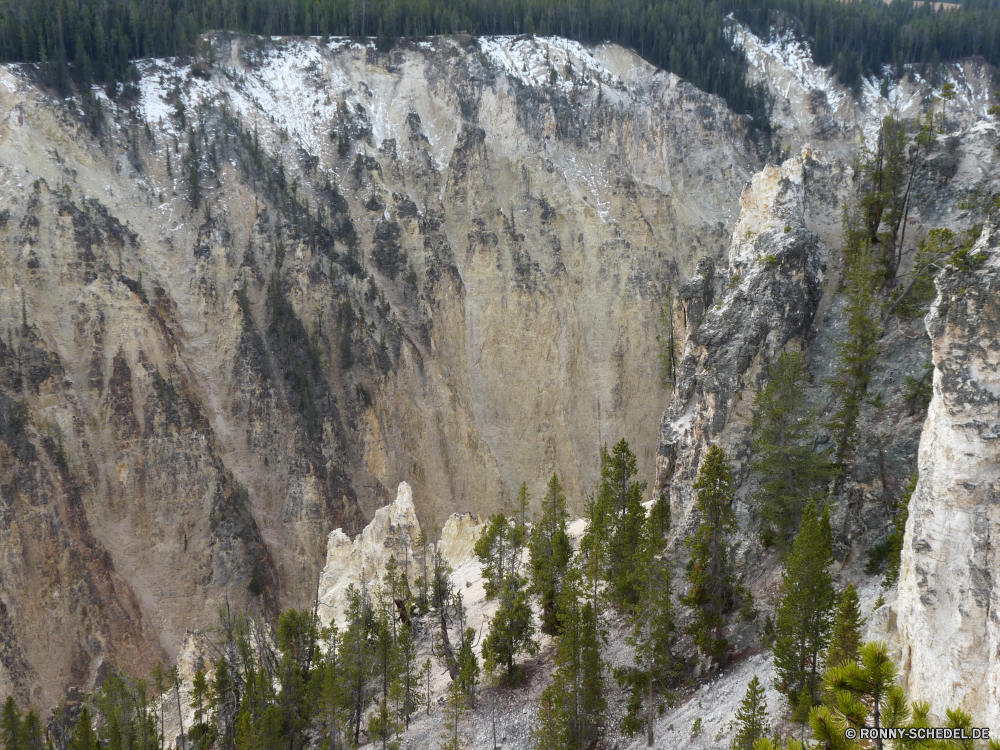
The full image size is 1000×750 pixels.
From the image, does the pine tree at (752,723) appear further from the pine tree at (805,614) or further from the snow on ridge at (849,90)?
the snow on ridge at (849,90)

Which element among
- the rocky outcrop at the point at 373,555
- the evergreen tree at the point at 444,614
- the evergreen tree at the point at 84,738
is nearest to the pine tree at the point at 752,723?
the evergreen tree at the point at 444,614

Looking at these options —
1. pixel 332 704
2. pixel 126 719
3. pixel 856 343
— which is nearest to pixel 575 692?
pixel 332 704

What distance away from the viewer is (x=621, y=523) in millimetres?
31844

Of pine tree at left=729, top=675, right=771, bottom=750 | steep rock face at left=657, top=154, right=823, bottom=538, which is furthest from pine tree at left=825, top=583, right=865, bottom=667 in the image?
steep rock face at left=657, top=154, right=823, bottom=538

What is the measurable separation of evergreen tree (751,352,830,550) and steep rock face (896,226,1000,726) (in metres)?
10.5

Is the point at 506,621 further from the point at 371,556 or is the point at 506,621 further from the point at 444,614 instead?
the point at 371,556

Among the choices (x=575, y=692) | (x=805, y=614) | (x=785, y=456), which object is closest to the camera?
(x=805, y=614)

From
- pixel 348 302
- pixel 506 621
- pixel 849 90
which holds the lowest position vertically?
pixel 506 621

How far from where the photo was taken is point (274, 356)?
60.0 metres

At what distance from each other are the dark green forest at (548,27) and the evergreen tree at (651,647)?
6801 cm

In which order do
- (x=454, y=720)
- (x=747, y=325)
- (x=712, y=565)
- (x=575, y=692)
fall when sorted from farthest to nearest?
1. (x=747, y=325)
2. (x=454, y=720)
3. (x=712, y=565)
4. (x=575, y=692)

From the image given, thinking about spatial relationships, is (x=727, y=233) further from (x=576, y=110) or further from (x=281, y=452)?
(x=281, y=452)

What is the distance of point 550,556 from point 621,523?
4.18m

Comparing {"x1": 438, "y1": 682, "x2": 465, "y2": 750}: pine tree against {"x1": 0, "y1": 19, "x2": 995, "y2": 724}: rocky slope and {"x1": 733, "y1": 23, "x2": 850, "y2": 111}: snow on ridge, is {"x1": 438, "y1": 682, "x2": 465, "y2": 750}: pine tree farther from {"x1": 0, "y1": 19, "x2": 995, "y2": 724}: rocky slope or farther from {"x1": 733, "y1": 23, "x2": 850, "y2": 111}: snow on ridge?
{"x1": 733, "y1": 23, "x2": 850, "y2": 111}: snow on ridge
